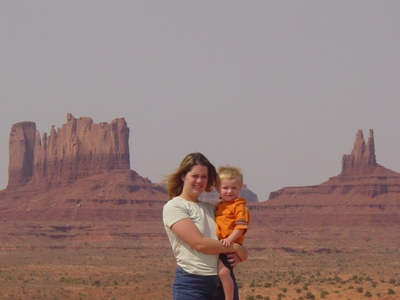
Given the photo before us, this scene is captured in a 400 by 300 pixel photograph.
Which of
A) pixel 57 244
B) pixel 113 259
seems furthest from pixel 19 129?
pixel 113 259

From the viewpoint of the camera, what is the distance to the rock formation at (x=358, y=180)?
4427 inches

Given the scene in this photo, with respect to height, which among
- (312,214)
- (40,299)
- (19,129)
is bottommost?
(40,299)

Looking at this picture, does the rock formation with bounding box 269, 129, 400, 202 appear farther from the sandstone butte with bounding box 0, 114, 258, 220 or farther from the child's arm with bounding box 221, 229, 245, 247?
the child's arm with bounding box 221, 229, 245, 247

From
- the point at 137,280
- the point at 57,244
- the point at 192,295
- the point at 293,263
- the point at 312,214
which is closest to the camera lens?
the point at 192,295

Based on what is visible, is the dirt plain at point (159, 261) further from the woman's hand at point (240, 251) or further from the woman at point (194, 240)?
the woman at point (194, 240)

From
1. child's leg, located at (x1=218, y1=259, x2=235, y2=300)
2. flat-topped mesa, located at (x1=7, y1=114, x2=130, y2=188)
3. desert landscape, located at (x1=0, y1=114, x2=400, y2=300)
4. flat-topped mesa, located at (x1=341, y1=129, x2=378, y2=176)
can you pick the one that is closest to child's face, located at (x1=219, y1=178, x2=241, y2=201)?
child's leg, located at (x1=218, y1=259, x2=235, y2=300)

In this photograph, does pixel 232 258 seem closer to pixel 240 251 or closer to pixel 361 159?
pixel 240 251

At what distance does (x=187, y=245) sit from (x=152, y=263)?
211 feet

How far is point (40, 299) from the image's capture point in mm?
38844

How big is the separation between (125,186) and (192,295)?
100 meters

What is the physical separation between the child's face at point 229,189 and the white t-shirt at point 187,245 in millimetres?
238

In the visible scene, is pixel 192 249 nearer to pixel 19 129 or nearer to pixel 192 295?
pixel 192 295

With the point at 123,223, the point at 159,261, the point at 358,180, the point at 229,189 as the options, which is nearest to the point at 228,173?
the point at 229,189

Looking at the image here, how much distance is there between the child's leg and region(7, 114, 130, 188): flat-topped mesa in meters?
108
